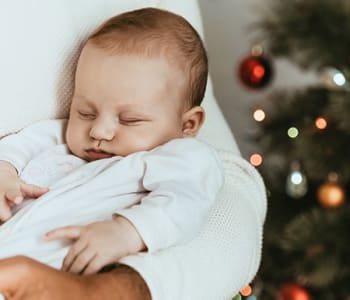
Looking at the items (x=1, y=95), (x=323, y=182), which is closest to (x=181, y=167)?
(x=1, y=95)

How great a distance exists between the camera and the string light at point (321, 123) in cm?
206

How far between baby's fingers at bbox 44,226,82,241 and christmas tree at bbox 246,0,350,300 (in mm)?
1128

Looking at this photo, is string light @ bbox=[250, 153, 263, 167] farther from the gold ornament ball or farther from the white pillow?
the white pillow

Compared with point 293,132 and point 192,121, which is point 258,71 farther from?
point 192,121

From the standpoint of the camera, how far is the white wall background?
2.66 m

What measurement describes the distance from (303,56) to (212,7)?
0.65 m

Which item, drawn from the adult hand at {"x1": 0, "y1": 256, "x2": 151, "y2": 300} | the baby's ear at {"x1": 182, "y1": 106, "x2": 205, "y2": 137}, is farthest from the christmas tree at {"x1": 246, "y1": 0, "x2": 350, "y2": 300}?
the adult hand at {"x1": 0, "y1": 256, "x2": 151, "y2": 300}

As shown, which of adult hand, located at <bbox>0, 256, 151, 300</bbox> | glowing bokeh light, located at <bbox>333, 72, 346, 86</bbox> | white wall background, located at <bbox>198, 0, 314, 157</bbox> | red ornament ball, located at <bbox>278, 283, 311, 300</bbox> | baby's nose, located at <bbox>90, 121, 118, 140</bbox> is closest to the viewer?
adult hand, located at <bbox>0, 256, 151, 300</bbox>

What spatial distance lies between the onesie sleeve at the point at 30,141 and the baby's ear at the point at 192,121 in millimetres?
185

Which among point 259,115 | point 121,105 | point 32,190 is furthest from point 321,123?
point 32,190

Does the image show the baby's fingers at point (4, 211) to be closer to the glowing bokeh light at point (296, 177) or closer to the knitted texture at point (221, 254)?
the knitted texture at point (221, 254)

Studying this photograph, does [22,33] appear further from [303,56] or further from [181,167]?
[303,56]

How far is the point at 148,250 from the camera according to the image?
967mm

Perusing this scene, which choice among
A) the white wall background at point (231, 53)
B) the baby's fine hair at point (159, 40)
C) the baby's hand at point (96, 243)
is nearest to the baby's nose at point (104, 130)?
the baby's fine hair at point (159, 40)
